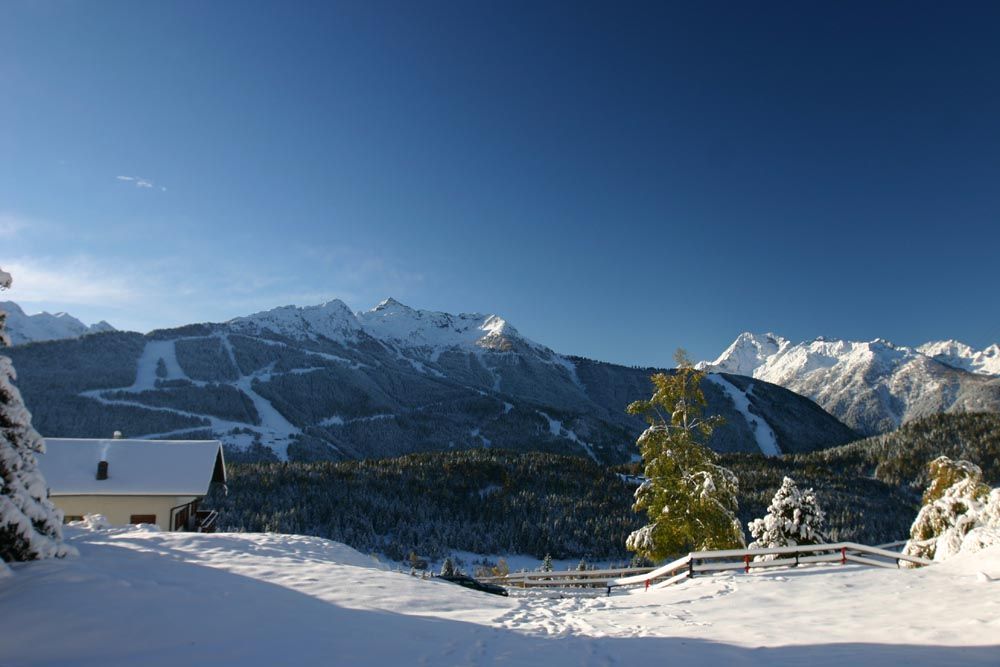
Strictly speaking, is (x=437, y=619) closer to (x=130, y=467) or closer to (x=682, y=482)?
(x=682, y=482)

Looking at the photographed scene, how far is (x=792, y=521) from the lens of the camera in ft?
110

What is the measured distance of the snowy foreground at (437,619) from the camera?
8.94 metres

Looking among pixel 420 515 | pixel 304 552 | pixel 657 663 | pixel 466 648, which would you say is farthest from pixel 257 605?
pixel 420 515

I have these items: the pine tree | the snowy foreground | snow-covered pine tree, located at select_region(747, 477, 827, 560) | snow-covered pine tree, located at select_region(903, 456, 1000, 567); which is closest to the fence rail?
the snowy foreground

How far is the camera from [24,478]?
10.7 metres

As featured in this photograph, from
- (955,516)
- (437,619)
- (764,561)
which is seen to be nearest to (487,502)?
(955,516)

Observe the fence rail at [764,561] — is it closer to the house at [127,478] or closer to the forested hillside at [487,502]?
the house at [127,478]

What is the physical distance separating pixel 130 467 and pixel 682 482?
29502 millimetres

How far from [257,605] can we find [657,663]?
297 inches

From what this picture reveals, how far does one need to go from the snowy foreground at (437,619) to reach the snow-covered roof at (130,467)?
1754 cm

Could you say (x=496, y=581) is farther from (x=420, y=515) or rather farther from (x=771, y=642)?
(x=420, y=515)

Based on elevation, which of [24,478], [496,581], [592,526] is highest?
[24,478]

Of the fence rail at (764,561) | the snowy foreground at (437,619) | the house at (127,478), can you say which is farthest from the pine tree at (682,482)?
the house at (127,478)

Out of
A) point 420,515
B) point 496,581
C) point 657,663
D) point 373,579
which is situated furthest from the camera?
point 420,515
